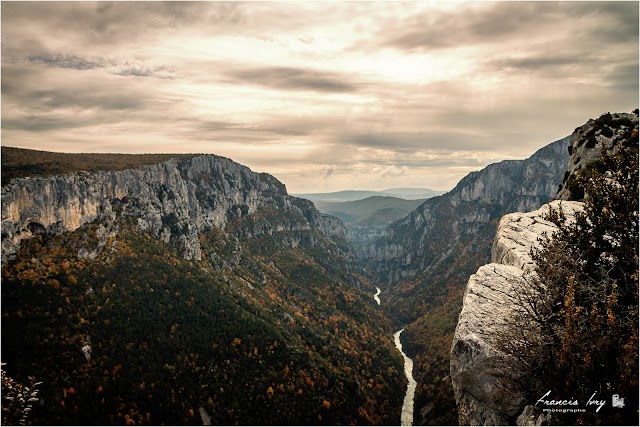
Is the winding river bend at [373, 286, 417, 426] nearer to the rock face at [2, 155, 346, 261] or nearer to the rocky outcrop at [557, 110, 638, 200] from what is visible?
the rocky outcrop at [557, 110, 638, 200]

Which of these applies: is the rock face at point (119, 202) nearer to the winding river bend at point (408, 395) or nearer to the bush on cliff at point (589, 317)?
the winding river bend at point (408, 395)

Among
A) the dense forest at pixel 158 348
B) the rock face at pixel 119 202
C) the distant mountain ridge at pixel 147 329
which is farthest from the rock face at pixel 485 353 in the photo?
the rock face at pixel 119 202

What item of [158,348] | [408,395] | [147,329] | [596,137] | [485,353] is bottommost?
[408,395]

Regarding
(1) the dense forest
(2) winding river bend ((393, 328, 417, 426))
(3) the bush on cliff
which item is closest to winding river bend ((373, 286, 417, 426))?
(2) winding river bend ((393, 328, 417, 426))

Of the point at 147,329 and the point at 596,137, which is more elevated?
the point at 596,137

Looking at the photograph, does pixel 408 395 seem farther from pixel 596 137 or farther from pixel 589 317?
pixel 589 317

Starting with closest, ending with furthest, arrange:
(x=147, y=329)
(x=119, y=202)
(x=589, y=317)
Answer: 1. (x=589, y=317)
2. (x=147, y=329)
3. (x=119, y=202)

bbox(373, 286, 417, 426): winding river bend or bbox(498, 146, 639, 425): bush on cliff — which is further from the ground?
bbox(498, 146, 639, 425): bush on cliff

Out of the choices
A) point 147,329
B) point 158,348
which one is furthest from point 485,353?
point 147,329
